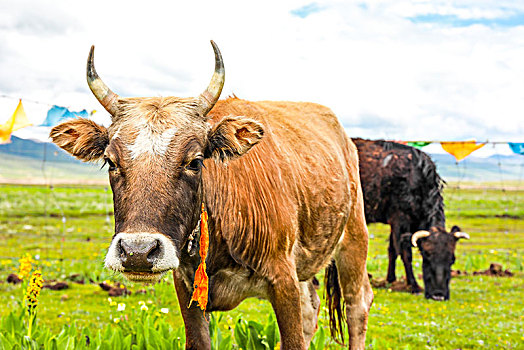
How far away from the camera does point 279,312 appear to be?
3971 millimetres

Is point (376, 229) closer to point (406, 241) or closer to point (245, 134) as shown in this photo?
point (406, 241)

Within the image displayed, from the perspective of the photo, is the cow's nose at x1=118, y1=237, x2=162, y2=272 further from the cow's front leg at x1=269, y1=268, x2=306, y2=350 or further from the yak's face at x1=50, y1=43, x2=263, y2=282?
the cow's front leg at x1=269, y1=268, x2=306, y2=350

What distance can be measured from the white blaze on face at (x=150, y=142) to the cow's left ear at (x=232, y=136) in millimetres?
405

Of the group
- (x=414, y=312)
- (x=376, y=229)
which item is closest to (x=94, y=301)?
(x=414, y=312)

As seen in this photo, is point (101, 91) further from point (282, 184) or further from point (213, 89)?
point (282, 184)

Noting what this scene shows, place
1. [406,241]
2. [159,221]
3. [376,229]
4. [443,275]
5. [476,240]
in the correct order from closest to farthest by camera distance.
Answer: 1. [159,221]
2. [443,275]
3. [406,241]
4. [476,240]
5. [376,229]

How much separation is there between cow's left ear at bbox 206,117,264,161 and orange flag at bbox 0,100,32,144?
27.2 ft

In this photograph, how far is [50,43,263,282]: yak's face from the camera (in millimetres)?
2898

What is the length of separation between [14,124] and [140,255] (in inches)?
355

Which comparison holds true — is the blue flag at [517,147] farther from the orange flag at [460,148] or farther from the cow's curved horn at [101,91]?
the cow's curved horn at [101,91]

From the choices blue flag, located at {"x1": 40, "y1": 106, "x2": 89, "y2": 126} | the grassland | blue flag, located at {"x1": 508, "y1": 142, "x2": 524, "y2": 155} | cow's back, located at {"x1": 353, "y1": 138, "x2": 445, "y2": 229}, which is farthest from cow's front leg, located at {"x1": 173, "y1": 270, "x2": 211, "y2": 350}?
blue flag, located at {"x1": 508, "y1": 142, "x2": 524, "y2": 155}

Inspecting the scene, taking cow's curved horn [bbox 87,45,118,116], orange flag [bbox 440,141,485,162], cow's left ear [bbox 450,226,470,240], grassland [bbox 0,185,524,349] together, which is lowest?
grassland [bbox 0,185,524,349]

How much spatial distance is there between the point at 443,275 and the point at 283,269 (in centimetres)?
748

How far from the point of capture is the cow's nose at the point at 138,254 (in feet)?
9.23
